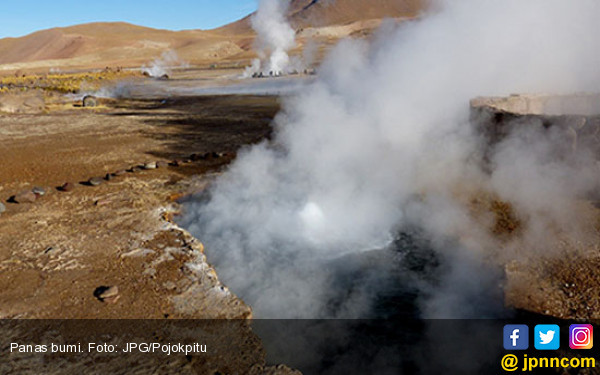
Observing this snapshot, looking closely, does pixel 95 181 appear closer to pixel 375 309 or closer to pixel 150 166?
pixel 150 166

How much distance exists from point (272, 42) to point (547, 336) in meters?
43.3

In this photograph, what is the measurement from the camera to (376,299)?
3.49 meters

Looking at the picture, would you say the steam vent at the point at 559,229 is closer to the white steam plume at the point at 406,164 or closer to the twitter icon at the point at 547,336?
the white steam plume at the point at 406,164

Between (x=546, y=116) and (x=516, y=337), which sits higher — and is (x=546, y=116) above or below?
above

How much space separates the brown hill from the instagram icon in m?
60.0

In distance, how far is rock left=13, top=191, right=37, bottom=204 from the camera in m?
5.60

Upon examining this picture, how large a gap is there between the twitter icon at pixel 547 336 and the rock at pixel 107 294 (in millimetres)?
3153

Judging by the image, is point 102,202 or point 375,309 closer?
point 375,309

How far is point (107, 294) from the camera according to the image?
10.8 feet

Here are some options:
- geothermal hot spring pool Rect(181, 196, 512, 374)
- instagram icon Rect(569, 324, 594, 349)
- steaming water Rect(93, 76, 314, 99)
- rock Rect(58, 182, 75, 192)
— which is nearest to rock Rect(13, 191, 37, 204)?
rock Rect(58, 182, 75, 192)

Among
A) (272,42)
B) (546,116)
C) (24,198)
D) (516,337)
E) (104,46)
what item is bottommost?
(516,337)

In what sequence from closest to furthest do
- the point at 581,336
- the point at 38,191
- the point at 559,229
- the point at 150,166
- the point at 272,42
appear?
1. the point at 581,336
2. the point at 559,229
3. the point at 38,191
4. the point at 150,166
5. the point at 272,42

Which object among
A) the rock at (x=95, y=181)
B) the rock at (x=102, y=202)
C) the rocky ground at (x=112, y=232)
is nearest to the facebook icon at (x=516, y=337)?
the rocky ground at (x=112, y=232)

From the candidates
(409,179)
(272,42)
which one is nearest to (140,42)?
(272,42)
